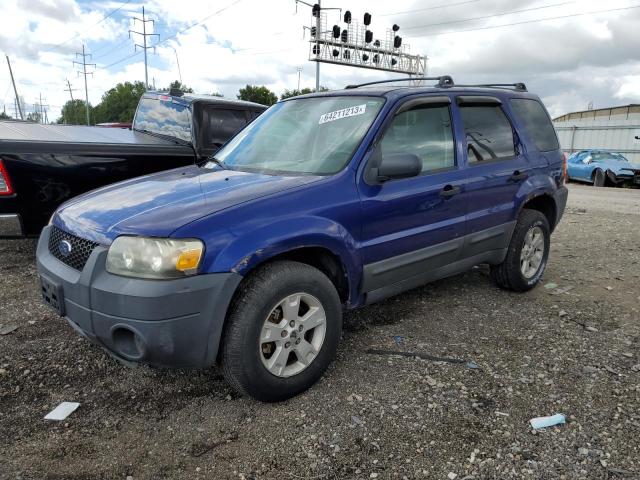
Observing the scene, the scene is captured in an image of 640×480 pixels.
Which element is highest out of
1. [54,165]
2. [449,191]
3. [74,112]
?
[74,112]

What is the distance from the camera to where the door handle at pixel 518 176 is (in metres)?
4.32

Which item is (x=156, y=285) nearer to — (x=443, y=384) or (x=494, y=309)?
(x=443, y=384)

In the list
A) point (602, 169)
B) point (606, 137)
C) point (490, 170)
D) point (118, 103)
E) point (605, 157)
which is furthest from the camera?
point (118, 103)

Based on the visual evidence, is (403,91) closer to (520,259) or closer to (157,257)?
(520,259)

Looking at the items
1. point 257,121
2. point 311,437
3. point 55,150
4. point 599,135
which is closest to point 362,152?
point 257,121

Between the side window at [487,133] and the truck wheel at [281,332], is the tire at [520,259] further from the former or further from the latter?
the truck wheel at [281,332]

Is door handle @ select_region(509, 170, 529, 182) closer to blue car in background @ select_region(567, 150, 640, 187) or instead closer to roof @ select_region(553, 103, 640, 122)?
blue car in background @ select_region(567, 150, 640, 187)

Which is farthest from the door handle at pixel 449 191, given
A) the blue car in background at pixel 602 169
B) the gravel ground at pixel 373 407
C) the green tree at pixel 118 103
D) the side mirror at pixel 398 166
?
the green tree at pixel 118 103

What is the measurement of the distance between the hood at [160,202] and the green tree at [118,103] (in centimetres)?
10240

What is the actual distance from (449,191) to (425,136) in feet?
1.45

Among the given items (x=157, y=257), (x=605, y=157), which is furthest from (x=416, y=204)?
(x=605, y=157)

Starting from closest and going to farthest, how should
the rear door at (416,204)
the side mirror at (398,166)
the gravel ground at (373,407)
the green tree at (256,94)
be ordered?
1. the gravel ground at (373,407)
2. the side mirror at (398,166)
3. the rear door at (416,204)
4. the green tree at (256,94)

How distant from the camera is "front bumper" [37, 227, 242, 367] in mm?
2451

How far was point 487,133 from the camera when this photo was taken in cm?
423
